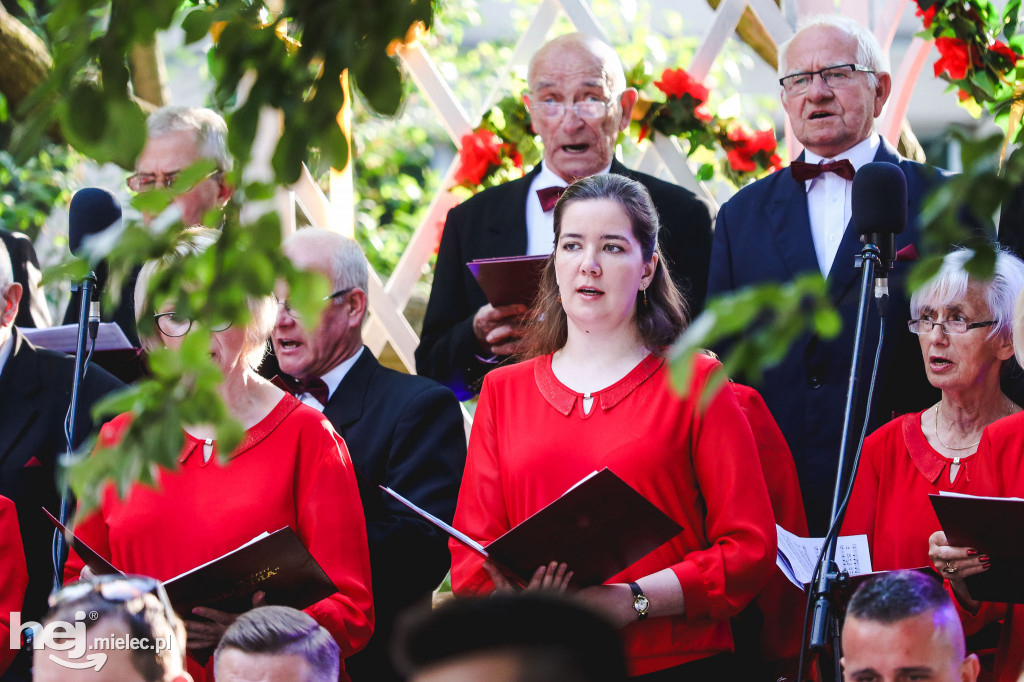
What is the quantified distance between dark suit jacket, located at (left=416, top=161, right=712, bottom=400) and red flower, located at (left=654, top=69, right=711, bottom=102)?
3.12 ft

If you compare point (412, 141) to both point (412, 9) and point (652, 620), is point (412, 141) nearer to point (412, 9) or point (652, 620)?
point (652, 620)

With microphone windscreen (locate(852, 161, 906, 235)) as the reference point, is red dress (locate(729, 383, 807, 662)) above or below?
below

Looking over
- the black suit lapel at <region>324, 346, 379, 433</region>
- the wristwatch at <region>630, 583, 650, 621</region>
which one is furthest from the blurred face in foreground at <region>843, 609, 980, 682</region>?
the black suit lapel at <region>324, 346, 379, 433</region>

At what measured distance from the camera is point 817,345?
12.7ft

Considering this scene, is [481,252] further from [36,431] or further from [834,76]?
[36,431]

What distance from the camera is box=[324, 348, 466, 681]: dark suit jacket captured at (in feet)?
12.1

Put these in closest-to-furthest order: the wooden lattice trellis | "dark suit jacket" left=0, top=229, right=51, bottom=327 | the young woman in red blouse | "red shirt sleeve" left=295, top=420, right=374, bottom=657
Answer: the young woman in red blouse
"red shirt sleeve" left=295, top=420, right=374, bottom=657
"dark suit jacket" left=0, top=229, right=51, bottom=327
the wooden lattice trellis

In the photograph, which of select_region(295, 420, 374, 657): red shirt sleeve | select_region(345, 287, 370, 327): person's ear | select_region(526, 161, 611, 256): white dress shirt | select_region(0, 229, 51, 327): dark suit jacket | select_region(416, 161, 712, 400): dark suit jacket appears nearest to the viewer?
select_region(295, 420, 374, 657): red shirt sleeve

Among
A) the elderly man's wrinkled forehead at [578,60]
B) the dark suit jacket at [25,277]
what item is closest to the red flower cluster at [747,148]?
the elderly man's wrinkled forehead at [578,60]

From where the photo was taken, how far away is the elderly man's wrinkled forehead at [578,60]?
4500mm

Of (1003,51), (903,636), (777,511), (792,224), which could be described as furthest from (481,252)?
(903,636)

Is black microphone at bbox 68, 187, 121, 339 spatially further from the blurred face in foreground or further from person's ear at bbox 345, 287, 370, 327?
the blurred face in foreground

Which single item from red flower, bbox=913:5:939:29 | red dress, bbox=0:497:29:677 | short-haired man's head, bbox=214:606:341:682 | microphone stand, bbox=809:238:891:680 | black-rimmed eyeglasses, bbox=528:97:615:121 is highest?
red flower, bbox=913:5:939:29

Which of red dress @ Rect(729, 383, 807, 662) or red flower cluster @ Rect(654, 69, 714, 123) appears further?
red flower cluster @ Rect(654, 69, 714, 123)
